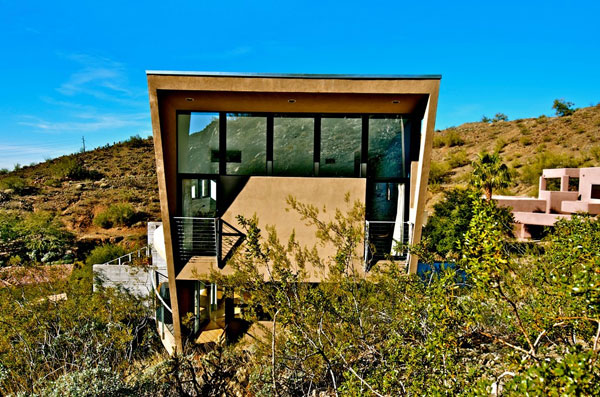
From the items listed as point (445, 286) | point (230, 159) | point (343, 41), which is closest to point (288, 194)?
point (230, 159)

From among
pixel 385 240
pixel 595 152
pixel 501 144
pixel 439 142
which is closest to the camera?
pixel 385 240

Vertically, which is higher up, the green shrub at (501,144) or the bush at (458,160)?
the green shrub at (501,144)

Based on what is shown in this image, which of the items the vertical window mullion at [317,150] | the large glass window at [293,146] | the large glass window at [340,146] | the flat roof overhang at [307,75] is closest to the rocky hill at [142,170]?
the large glass window at [293,146]

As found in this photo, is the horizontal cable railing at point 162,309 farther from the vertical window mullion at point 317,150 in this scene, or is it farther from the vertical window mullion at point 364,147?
the vertical window mullion at point 364,147

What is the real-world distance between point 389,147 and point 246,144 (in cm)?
379

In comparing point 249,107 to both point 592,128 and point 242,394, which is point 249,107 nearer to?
point 242,394

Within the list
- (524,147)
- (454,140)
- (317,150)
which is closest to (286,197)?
(317,150)

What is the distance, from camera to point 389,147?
9.09 m

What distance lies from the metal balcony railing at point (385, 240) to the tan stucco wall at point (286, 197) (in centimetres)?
32

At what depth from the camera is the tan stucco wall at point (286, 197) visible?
8.88 metres

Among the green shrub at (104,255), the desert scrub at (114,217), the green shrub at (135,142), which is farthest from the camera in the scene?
the green shrub at (135,142)

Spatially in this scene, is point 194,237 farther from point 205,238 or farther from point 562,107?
point 562,107

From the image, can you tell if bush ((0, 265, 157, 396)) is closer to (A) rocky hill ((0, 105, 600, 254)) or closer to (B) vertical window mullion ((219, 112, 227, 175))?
(B) vertical window mullion ((219, 112, 227, 175))

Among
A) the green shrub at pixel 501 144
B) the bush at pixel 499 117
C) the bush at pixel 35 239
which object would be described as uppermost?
the bush at pixel 499 117
